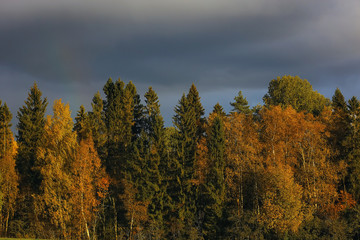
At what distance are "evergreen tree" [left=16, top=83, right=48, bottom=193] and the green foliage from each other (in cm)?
5587

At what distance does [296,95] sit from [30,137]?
6451 cm

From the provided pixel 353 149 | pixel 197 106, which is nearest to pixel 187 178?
pixel 197 106

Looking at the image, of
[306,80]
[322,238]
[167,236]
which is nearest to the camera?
[322,238]

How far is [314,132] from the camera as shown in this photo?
223 feet

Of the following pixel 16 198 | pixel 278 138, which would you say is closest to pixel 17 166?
pixel 16 198

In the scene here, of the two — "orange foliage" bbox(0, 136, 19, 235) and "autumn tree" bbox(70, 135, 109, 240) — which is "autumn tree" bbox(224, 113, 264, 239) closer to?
"autumn tree" bbox(70, 135, 109, 240)

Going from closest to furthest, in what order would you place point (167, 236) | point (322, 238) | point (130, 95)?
point (322, 238) → point (167, 236) → point (130, 95)

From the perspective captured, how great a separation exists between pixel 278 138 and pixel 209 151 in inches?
524

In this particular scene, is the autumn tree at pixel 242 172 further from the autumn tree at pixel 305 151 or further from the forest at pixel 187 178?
the autumn tree at pixel 305 151

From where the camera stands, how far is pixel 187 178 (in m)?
68.6

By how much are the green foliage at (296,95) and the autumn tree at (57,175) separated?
179ft

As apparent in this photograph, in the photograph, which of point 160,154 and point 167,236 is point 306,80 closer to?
point 160,154

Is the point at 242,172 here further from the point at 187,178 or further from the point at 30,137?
the point at 30,137

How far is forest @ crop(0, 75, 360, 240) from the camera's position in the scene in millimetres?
59469
